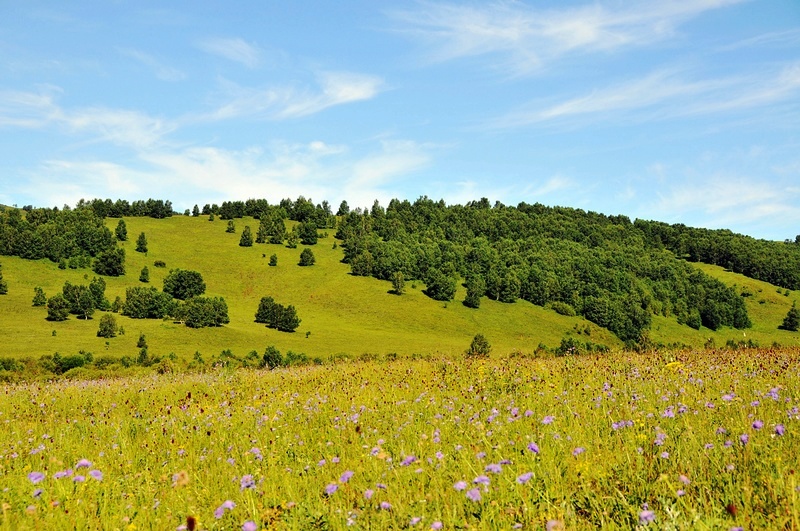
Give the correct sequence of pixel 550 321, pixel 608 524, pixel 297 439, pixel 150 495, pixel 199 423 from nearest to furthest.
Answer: pixel 608 524, pixel 150 495, pixel 297 439, pixel 199 423, pixel 550 321

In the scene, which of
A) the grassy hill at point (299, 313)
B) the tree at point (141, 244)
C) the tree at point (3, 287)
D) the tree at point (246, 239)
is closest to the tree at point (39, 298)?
the grassy hill at point (299, 313)

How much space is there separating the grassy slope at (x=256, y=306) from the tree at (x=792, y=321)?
56.2m

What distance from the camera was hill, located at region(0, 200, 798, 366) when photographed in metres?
83.2

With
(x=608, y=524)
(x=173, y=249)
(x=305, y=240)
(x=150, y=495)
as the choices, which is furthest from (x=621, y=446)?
(x=305, y=240)

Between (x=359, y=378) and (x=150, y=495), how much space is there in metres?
6.47

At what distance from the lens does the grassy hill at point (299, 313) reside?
265 feet

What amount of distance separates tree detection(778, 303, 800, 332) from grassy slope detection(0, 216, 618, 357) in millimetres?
56170

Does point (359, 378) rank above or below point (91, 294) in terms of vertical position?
above

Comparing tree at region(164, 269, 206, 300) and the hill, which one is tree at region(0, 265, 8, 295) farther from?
tree at region(164, 269, 206, 300)

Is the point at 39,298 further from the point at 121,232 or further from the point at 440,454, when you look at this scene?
the point at 440,454

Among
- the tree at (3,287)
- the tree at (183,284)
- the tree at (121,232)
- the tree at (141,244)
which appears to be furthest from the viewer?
the tree at (121,232)

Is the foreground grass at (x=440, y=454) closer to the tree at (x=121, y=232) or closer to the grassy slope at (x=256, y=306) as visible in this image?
the grassy slope at (x=256, y=306)

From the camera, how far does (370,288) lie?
133375mm

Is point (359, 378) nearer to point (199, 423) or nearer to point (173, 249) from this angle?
point (199, 423)
